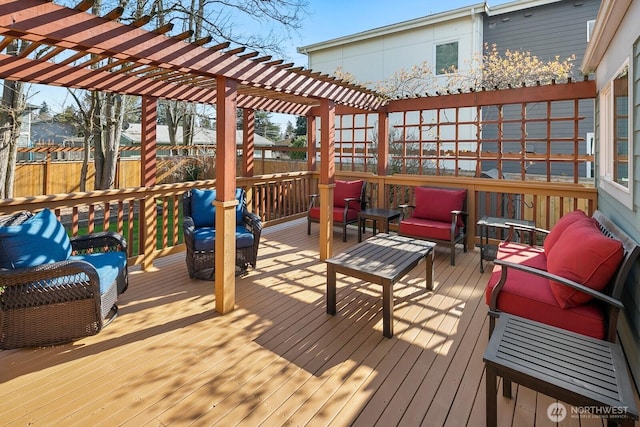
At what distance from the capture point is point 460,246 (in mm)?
5859

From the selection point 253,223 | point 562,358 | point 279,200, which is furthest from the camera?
point 279,200

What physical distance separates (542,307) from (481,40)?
10.7 metres

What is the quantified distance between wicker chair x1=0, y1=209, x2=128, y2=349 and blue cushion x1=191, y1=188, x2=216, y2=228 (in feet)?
5.89

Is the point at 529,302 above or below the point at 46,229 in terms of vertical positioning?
below

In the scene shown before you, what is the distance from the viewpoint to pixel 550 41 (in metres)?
9.86

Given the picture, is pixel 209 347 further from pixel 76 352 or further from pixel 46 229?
pixel 46 229

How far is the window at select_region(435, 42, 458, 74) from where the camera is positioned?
10830 millimetres

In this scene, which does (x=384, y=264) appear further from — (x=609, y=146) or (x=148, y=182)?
(x=148, y=182)

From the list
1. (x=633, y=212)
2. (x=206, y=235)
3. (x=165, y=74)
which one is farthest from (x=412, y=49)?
(x=633, y=212)

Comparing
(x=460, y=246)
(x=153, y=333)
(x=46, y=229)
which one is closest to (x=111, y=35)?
(x=46, y=229)

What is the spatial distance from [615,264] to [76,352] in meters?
3.93

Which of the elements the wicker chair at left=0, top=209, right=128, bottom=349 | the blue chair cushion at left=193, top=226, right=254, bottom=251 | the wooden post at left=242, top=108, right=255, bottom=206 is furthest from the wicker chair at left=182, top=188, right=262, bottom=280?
the wooden post at left=242, top=108, right=255, bottom=206

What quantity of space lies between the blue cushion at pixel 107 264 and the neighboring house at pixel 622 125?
12.8 feet

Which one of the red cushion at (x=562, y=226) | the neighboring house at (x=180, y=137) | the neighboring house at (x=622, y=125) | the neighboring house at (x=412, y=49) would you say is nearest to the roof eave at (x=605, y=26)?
the neighboring house at (x=622, y=125)
